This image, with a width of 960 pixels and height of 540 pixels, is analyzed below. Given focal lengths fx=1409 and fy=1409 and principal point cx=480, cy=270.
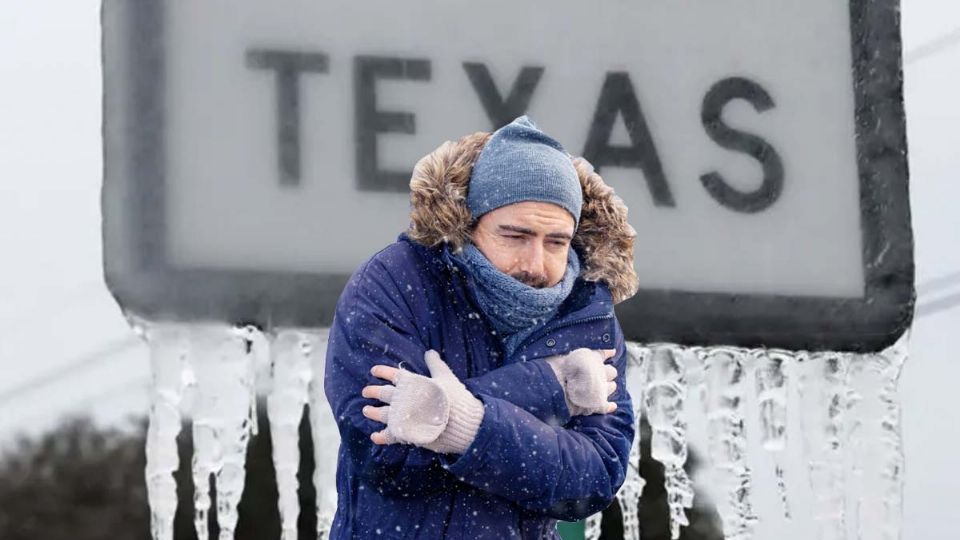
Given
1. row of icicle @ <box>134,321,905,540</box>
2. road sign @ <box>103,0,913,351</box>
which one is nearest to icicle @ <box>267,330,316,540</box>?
row of icicle @ <box>134,321,905,540</box>

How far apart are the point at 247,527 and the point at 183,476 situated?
91cm

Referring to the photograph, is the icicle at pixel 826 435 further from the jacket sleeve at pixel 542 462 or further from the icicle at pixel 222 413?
the jacket sleeve at pixel 542 462

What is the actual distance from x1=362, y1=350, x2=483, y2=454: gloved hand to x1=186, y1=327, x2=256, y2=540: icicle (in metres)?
1.32

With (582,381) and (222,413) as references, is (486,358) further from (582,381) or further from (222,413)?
(222,413)

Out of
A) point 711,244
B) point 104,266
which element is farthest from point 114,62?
point 711,244

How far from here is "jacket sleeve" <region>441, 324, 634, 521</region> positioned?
152cm

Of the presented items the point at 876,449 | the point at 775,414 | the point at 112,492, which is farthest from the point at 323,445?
the point at 112,492

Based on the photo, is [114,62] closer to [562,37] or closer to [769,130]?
[562,37]

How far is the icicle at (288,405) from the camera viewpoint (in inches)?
138

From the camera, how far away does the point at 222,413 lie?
3.49m

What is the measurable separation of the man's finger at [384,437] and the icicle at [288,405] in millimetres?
1696

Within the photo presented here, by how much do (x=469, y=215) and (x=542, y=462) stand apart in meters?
0.32

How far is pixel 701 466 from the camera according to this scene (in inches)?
582

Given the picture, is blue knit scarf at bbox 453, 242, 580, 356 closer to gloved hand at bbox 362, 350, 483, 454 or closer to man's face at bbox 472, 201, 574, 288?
man's face at bbox 472, 201, 574, 288
